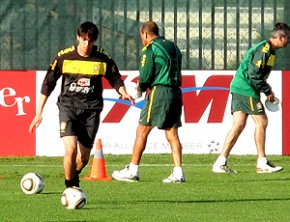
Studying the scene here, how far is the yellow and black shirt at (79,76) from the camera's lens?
1226 cm

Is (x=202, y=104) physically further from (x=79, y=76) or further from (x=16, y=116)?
(x=79, y=76)

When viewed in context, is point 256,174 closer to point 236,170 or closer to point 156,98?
point 236,170

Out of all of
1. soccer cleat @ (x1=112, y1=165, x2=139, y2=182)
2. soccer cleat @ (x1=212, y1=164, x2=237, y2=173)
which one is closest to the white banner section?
soccer cleat @ (x1=212, y1=164, x2=237, y2=173)

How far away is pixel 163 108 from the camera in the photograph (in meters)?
14.6

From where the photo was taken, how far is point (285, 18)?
19.5m

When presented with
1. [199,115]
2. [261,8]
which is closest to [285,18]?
[261,8]

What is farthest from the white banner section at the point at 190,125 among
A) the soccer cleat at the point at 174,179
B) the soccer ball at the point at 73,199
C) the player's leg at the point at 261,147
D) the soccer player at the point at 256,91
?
the soccer ball at the point at 73,199

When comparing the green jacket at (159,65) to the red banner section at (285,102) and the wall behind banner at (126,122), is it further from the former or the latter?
the red banner section at (285,102)

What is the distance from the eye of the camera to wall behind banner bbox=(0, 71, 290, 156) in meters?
19.1

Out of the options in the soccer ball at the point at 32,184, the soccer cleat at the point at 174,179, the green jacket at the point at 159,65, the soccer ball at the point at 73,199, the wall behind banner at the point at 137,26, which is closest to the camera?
the soccer ball at the point at 73,199

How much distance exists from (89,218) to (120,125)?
8.54m

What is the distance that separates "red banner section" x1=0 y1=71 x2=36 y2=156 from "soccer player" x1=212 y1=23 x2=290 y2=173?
405 centimetres

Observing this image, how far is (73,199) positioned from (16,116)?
7.96m

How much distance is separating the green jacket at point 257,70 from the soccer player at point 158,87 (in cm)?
138
